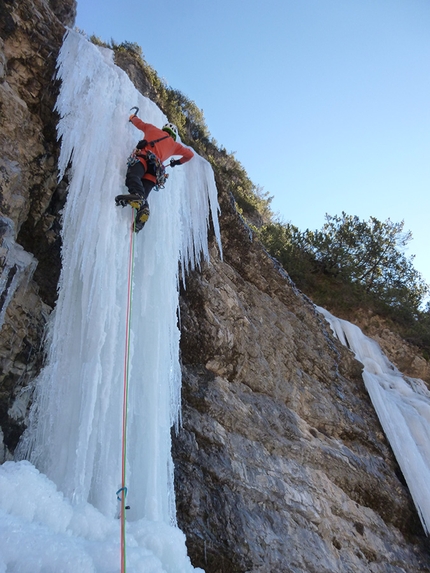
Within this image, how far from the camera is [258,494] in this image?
4797 millimetres

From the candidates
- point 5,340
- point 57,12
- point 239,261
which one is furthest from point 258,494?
point 57,12

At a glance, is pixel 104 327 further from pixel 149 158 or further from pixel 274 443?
pixel 274 443

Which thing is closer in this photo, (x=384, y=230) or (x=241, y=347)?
(x=241, y=347)

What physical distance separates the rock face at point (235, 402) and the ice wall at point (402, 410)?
7.0 inches

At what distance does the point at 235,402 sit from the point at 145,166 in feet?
10.1

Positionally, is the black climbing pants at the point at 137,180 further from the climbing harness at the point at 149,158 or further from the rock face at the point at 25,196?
the rock face at the point at 25,196

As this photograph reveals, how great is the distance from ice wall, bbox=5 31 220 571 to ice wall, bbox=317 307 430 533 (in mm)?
4225

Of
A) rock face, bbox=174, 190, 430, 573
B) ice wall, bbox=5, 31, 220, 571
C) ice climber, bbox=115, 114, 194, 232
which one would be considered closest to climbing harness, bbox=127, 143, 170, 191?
ice climber, bbox=115, 114, 194, 232

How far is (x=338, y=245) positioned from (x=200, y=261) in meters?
7.17

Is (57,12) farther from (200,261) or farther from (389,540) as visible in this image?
(389,540)

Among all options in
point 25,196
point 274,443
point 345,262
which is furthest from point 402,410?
point 25,196

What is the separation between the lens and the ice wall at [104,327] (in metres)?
3.35

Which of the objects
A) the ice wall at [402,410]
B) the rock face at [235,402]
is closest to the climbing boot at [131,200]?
the rock face at [235,402]

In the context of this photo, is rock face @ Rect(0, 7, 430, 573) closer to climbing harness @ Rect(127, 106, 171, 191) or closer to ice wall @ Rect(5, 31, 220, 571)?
ice wall @ Rect(5, 31, 220, 571)
